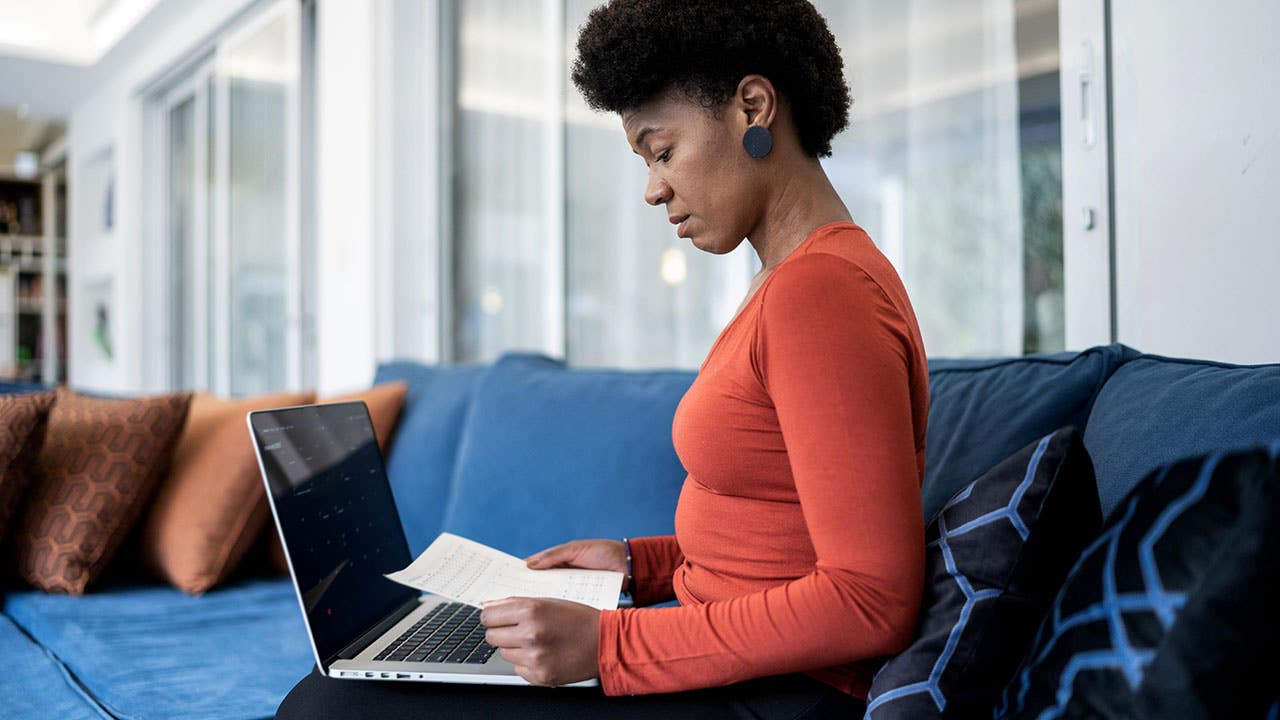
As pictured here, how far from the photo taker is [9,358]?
7918 mm

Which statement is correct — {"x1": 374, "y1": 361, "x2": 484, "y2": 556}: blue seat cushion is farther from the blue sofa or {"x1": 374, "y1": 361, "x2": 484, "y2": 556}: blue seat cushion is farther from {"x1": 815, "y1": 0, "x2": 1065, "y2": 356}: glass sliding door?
{"x1": 815, "y1": 0, "x2": 1065, "y2": 356}: glass sliding door

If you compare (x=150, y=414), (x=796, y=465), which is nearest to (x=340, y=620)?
(x=796, y=465)

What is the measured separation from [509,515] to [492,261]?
169cm

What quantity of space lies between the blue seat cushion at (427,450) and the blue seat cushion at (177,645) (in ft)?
0.93

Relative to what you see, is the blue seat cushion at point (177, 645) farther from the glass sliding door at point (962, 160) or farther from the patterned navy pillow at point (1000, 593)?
the glass sliding door at point (962, 160)

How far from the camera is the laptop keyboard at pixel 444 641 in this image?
923 mm

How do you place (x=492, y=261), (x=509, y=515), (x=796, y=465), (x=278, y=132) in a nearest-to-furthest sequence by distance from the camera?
(x=796, y=465) → (x=509, y=515) → (x=492, y=261) → (x=278, y=132)

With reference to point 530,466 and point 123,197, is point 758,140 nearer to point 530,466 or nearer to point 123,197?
point 530,466

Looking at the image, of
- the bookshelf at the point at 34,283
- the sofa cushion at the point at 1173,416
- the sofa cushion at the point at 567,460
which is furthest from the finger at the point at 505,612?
the bookshelf at the point at 34,283

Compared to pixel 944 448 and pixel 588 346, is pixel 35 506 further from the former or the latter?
pixel 944 448

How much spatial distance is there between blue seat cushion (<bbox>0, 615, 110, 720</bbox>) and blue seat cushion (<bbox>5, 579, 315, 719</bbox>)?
2cm

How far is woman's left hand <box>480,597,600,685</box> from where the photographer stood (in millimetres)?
765

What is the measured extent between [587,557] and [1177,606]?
2.32ft

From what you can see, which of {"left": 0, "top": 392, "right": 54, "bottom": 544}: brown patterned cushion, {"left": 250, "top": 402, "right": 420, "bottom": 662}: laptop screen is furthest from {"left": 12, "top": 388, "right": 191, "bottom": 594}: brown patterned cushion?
{"left": 250, "top": 402, "right": 420, "bottom": 662}: laptop screen
